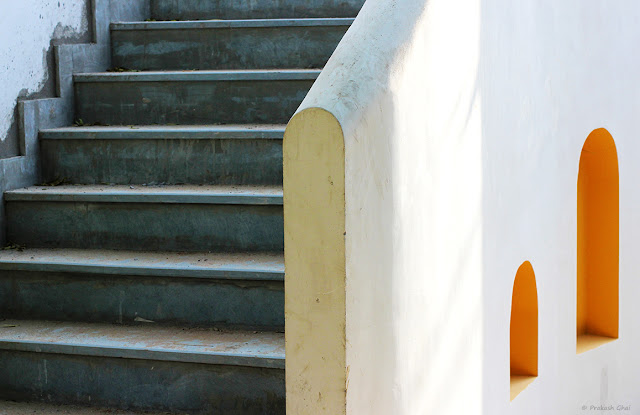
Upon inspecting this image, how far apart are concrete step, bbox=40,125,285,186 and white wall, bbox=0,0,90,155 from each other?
201 mm

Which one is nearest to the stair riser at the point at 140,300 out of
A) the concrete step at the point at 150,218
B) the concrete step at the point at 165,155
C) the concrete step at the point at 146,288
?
the concrete step at the point at 146,288

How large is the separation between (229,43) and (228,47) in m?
0.02

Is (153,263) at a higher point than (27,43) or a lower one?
lower

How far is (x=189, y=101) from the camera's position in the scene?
136 inches

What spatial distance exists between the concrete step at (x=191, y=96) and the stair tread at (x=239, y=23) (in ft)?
1.13

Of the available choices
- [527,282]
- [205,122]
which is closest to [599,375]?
[527,282]

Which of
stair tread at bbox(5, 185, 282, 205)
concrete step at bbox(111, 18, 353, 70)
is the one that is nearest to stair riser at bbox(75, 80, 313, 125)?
concrete step at bbox(111, 18, 353, 70)

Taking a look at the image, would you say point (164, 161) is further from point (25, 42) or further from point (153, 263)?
point (25, 42)

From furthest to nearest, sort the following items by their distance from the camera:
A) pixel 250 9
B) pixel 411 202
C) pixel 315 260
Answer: pixel 250 9
pixel 411 202
pixel 315 260

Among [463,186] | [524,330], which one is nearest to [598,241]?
[524,330]

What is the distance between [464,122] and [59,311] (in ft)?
5.17

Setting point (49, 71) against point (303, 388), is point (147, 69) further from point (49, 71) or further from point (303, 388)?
point (303, 388)

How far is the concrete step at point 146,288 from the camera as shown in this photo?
8.59ft

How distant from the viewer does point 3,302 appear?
287 centimetres
